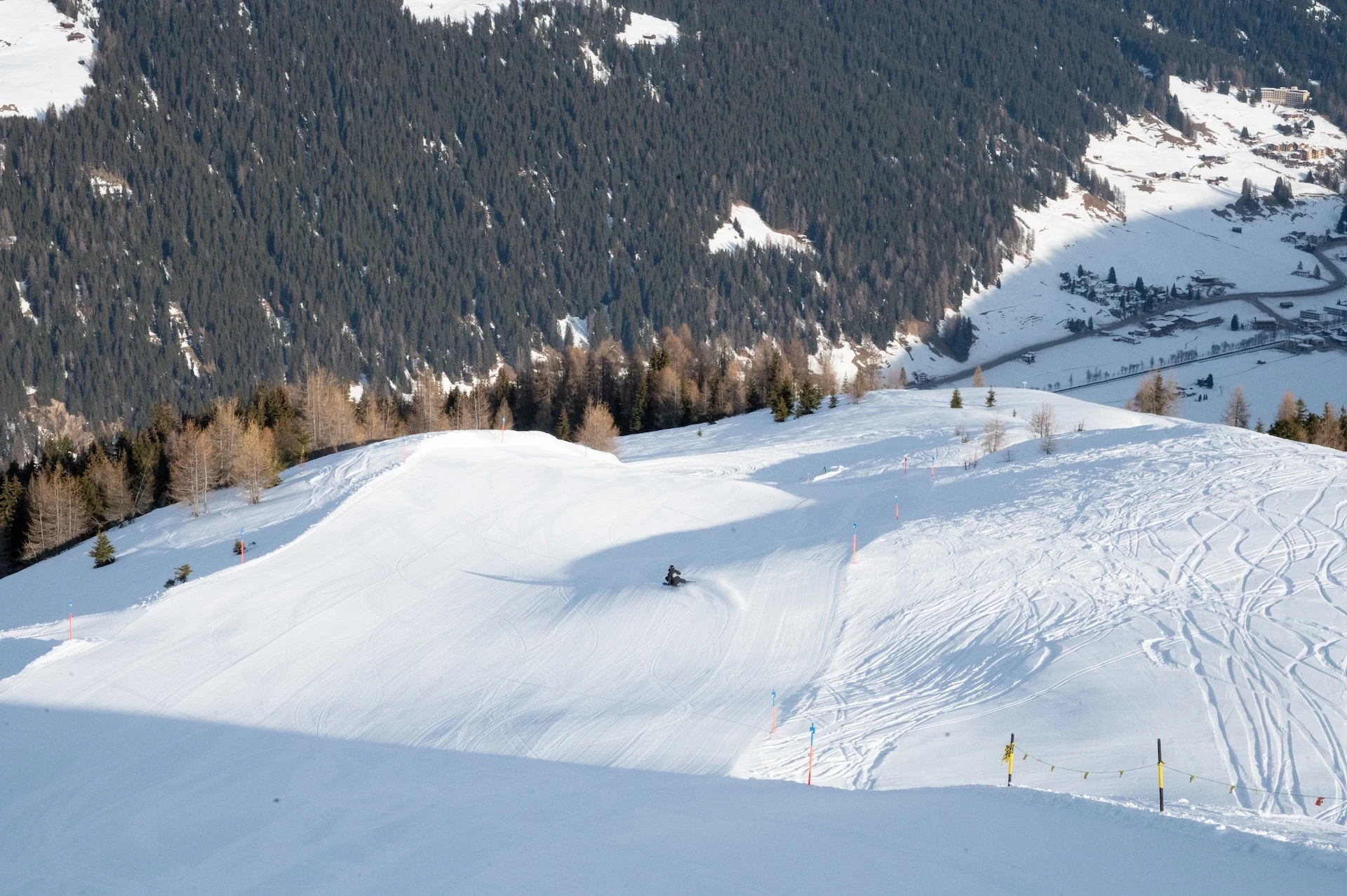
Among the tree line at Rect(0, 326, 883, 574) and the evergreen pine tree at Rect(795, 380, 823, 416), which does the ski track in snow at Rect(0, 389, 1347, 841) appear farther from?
the evergreen pine tree at Rect(795, 380, 823, 416)

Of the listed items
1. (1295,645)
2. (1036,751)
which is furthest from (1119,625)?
(1036,751)

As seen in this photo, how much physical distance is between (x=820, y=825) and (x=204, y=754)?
1279 cm

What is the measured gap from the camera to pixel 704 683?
79.3 feet

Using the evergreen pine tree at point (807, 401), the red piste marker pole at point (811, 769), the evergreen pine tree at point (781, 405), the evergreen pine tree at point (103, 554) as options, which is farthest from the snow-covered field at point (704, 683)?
the evergreen pine tree at point (807, 401)

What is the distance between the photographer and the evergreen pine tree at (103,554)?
125ft

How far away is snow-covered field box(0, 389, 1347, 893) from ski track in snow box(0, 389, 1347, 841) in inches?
4.9

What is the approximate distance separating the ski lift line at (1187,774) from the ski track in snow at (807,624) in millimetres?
216

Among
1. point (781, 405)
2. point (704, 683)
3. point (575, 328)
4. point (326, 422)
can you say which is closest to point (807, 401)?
point (781, 405)

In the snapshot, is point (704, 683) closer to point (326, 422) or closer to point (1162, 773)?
point (1162, 773)

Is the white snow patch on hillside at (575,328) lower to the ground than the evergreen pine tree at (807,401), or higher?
higher

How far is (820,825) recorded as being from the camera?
49.7 ft

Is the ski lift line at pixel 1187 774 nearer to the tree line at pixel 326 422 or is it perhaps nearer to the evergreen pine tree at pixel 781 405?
the tree line at pixel 326 422

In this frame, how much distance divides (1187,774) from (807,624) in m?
10.4

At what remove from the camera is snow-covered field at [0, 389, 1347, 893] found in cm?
1513
